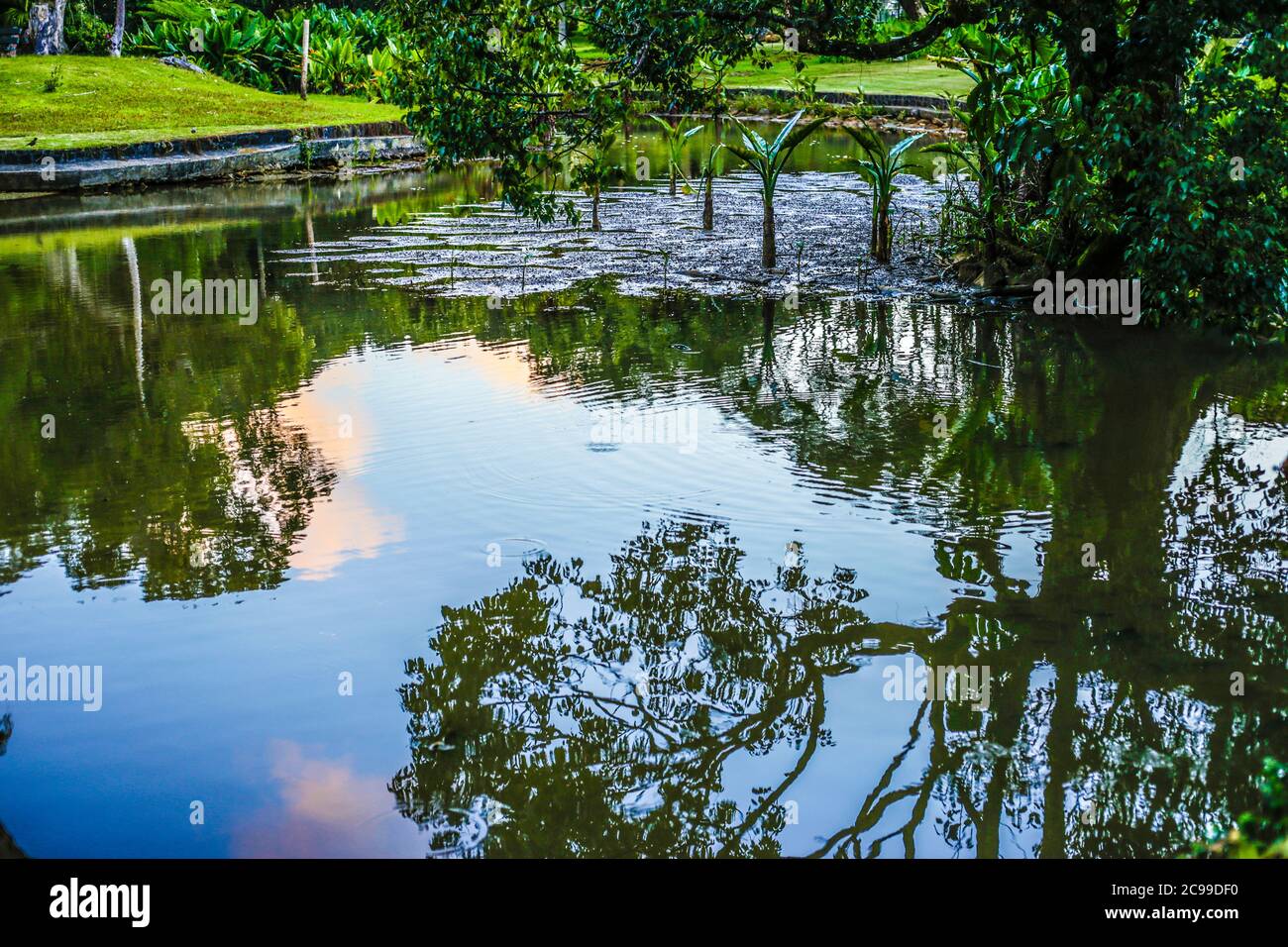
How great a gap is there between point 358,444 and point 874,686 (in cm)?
371

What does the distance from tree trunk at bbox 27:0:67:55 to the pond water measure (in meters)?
21.2

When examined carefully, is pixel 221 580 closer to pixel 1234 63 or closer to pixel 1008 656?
pixel 1008 656

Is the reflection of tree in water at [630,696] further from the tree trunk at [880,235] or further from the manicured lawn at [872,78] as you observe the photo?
the manicured lawn at [872,78]

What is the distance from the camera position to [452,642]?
4.60 meters

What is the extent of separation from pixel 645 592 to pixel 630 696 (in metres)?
0.83

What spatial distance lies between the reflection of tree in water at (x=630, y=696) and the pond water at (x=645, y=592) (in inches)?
0.6

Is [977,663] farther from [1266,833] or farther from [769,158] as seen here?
[769,158]

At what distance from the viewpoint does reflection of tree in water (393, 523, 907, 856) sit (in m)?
3.55

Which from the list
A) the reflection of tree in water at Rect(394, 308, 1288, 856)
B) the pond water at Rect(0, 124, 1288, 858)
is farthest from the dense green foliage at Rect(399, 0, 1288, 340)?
the reflection of tree in water at Rect(394, 308, 1288, 856)

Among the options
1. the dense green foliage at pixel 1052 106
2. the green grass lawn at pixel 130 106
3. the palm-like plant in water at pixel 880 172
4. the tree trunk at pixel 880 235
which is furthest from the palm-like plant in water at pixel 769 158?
the green grass lawn at pixel 130 106

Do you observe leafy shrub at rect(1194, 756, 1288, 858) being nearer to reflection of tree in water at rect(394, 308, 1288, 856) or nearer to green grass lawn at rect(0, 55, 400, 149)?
reflection of tree in water at rect(394, 308, 1288, 856)

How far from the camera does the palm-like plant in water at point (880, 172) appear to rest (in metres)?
10.9

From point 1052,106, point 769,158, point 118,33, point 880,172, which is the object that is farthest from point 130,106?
point 1052,106

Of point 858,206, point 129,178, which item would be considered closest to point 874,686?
point 858,206
